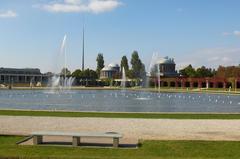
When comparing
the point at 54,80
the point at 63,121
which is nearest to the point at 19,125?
the point at 63,121

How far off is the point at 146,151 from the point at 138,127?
5735 mm

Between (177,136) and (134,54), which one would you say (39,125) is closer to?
(177,136)

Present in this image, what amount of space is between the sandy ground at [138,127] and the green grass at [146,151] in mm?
1419

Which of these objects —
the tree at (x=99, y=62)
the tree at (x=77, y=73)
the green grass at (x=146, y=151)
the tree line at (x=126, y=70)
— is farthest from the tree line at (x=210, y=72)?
the green grass at (x=146, y=151)

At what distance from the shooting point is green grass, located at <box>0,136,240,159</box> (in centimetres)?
1242

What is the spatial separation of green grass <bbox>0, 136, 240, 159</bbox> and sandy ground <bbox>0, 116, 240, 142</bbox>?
4.66ft

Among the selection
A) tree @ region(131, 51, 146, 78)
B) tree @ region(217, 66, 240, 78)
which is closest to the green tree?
tree @ region(131, 51, 146, 78)

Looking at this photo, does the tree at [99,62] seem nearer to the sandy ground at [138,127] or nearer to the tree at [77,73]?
the tree at [77,73]

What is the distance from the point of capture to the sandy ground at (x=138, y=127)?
16677mm

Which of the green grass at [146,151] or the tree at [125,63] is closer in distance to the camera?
the green grass at [146,151]

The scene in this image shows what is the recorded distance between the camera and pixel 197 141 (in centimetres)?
1505

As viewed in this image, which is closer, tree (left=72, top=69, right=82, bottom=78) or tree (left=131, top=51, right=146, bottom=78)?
tree (left=131, top=51, right=146, bottom=78)

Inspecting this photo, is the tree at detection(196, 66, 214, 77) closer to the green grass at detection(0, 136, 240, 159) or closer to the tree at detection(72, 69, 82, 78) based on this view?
the tree at detection(72, 69, 82, 78)

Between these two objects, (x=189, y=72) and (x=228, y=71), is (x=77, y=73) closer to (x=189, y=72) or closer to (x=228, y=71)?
(x=189, y=72)
